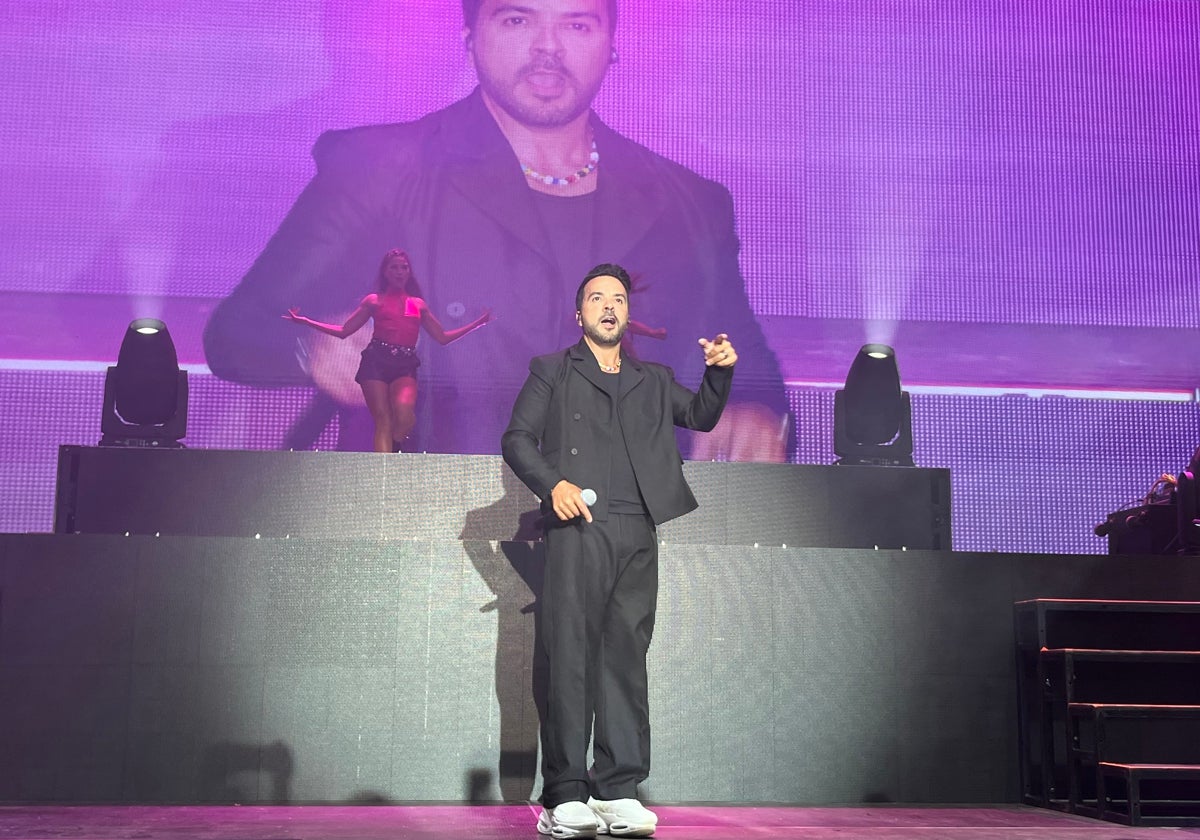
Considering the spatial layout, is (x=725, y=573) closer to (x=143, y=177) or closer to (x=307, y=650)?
(x=307, y=650)

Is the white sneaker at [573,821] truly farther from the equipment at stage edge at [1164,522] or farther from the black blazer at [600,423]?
the equipment at stage edge at [1164,522]

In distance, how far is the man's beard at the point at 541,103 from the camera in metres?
6.23

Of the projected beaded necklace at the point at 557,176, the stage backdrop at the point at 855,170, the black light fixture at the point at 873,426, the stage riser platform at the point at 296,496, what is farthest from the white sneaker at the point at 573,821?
the projected beaded necklace at the point at 557,176

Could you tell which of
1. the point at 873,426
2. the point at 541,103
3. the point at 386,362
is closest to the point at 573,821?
the point at 873,426

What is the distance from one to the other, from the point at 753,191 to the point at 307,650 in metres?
3.76

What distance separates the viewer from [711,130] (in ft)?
20.5

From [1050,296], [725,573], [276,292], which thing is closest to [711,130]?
[1050,296]

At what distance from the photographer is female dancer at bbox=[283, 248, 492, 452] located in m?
5.78

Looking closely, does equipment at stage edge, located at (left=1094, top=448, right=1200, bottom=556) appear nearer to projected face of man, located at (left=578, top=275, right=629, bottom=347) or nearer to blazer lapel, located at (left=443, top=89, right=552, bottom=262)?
projected face of man, located at (left=578, top=275, right=629, bottom=347)

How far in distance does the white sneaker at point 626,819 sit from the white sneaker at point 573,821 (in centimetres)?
3

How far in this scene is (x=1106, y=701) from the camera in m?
3.57

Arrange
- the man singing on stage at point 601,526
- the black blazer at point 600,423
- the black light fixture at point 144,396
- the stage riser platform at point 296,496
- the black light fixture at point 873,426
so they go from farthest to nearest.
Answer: the black light fixture at point 873,426, the black light fixture at point 144,396, the stage riser platform at point 296,496, the black blazer at point 600,423, the man singing on stage at point 601,526

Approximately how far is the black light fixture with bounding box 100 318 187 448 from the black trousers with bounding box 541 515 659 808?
2202mm

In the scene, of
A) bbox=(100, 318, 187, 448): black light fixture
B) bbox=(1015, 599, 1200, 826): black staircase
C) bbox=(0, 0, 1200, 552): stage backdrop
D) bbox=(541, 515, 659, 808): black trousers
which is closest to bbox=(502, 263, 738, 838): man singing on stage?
bbox=(541, 515, 659, 808): black trousers
